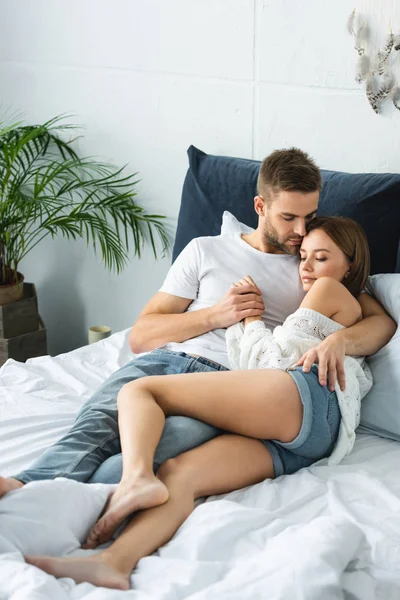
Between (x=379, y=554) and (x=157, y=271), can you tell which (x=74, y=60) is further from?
(x=379, y=554)

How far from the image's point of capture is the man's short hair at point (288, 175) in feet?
7.28

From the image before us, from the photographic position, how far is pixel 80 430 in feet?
5.98

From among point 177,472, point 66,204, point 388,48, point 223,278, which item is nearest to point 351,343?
point 223,278

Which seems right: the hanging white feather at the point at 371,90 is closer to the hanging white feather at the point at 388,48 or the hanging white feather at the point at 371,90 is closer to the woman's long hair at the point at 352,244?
the hanging white feather at the point at 388,48

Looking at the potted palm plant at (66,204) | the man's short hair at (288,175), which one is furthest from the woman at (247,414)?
the potted palm plant at (66,204)

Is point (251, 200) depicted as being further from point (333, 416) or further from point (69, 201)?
point (69, 201)

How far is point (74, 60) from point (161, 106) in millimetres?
479

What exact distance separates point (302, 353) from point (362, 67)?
99 centimetres

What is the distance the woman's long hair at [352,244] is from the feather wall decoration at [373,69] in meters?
0.50

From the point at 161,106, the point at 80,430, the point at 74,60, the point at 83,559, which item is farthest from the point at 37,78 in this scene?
the point at 83,559

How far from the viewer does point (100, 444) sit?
1.81 metres

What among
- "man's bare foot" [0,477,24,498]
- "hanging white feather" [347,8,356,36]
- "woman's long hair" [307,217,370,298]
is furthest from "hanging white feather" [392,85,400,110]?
"man's bare foot" [0,477,24,498]

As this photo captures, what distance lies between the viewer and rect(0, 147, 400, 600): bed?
51.5 inches

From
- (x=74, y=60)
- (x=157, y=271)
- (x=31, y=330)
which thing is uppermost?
(x=74, y=60)
